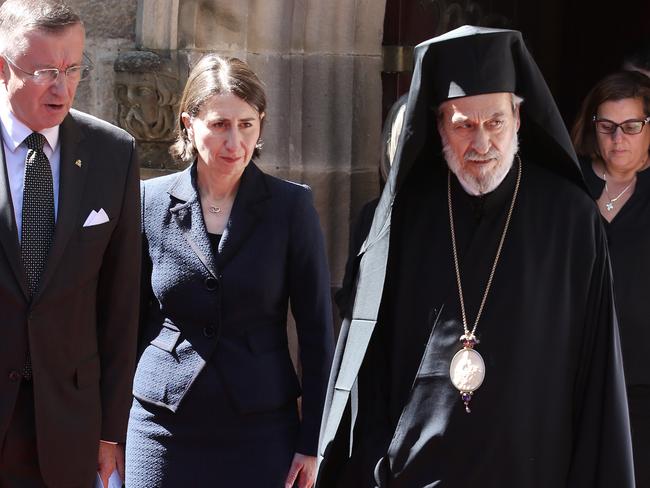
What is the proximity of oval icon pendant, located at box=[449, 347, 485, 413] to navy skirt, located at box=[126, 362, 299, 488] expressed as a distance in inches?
29.0

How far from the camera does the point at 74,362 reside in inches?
139

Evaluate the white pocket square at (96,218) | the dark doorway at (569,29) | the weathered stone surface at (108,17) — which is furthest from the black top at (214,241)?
the dark doorway at (569,29)

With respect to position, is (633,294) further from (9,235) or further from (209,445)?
(9,235)

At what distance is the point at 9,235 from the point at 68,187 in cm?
21

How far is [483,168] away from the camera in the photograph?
3459 millimetres

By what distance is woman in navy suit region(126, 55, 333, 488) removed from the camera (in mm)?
3869

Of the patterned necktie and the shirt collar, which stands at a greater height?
the shirt collar

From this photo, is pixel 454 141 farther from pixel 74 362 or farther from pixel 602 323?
pixel 74 362

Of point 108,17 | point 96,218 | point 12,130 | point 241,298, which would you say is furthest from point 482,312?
point 108,17

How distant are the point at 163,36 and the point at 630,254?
183 centimetres

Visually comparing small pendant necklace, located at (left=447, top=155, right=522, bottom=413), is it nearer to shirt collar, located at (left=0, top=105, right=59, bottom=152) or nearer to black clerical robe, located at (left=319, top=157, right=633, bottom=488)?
black clerical robe, located at (left=319, top=157, right=633, bottom=488)

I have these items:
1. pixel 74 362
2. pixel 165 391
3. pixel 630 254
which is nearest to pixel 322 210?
pixel 630 254

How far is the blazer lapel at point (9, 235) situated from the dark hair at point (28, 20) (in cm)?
34

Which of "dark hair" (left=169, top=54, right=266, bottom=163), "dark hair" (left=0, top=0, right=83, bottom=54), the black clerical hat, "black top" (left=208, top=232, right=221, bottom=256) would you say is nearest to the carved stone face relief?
"dark hair" (left=169, top=54, right=266, bottom=163)
